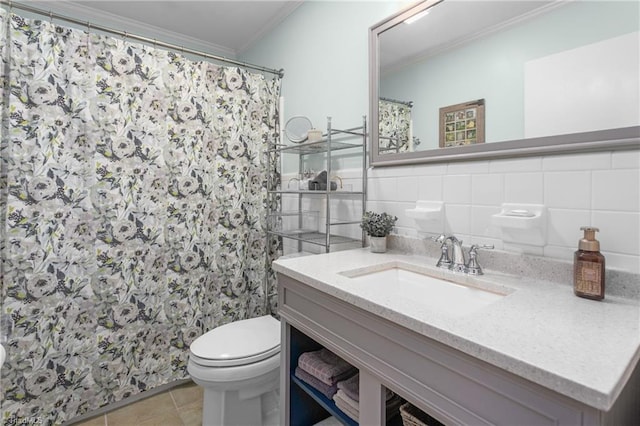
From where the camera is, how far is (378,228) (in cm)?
136

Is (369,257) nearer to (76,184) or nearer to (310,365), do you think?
(310,365)

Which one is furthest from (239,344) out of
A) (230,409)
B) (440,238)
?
(440,238)

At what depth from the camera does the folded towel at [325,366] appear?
1.08m

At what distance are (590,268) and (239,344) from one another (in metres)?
1.34

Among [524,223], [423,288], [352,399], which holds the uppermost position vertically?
[524,223]

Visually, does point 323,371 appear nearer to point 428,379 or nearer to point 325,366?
point 325,366

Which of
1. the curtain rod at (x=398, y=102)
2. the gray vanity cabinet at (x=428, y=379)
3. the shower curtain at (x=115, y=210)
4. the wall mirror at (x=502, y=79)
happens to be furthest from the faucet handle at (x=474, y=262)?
the shower curtain at (x=115, y=210)

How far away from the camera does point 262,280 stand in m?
2.22

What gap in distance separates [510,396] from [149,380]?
6.40 ft

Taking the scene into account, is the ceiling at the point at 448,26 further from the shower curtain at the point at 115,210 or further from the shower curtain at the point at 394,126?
the shower curtain at the point at 115,210

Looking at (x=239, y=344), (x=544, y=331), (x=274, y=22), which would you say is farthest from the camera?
(x=274, y=22)

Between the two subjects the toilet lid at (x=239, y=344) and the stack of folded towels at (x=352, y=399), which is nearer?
the stack of folded towels at (x=352, y=399)

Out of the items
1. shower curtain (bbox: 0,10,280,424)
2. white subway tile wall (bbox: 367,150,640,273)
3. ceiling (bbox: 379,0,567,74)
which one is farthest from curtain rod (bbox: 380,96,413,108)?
shower curtain (bbox: 0,10,280,424)

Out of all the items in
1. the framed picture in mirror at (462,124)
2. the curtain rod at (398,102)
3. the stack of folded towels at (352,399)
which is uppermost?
the curtain rod at (398,102)
